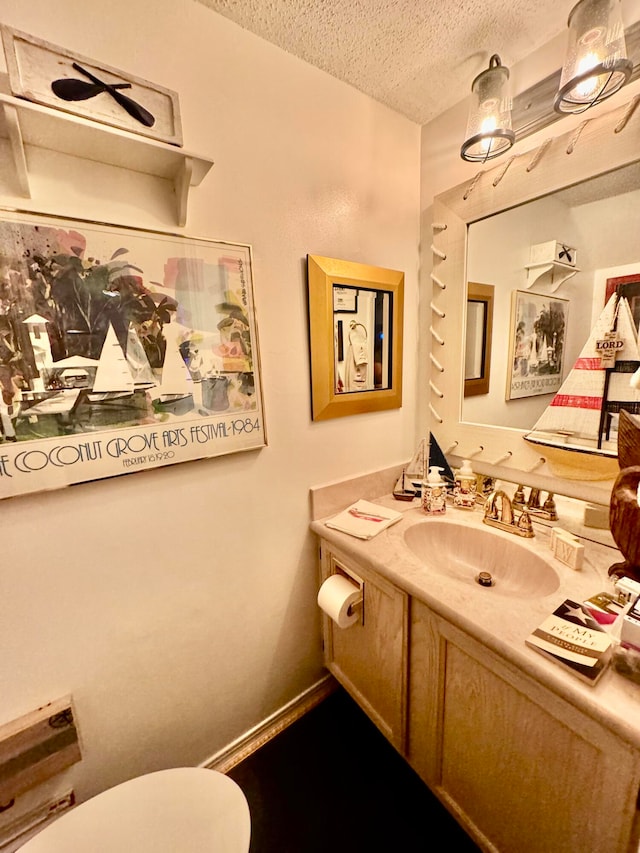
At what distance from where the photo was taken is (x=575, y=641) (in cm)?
64

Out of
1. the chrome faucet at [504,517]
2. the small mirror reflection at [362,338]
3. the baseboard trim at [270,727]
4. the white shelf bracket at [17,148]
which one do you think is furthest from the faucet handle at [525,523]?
the white shelf bracket at [17,148]

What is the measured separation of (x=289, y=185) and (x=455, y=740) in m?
1.64

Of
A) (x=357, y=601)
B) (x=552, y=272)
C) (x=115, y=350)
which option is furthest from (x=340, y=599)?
(x=552, y=272)

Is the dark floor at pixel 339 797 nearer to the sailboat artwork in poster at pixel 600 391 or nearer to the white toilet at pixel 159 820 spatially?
the white toilet at pixel 159 820

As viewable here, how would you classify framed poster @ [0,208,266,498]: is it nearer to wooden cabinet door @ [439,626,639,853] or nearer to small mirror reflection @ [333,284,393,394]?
small mirror reflection @ [333,284,393,394]

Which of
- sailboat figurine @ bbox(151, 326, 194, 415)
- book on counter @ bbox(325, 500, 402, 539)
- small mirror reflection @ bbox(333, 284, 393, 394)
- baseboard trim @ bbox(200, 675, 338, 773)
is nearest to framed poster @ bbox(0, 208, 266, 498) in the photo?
sailboat figurine @ bbox(151, 326, 194, 415)

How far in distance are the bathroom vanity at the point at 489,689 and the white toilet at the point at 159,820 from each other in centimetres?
51

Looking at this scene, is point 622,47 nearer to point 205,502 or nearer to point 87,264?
point 87,264

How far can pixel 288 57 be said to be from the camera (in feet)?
3.28

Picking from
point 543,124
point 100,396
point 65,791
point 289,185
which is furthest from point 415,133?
point 65,791

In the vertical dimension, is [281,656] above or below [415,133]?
below

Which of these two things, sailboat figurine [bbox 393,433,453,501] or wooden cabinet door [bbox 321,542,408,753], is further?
sailboat figurine [bbox 393,433,453,501]

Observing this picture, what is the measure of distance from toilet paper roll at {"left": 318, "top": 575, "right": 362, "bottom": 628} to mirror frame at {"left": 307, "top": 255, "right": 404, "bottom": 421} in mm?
567

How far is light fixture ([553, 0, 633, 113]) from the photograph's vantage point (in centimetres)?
73
